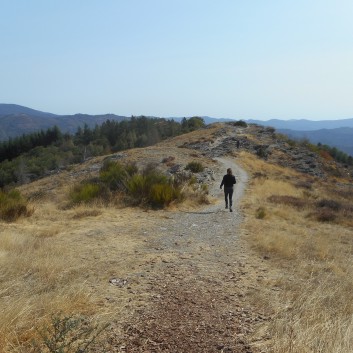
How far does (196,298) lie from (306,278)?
242 cm

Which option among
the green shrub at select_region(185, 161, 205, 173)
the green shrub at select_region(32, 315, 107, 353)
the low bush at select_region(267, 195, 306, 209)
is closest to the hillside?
the green shrub at select_region(32, 315, 107, 353)

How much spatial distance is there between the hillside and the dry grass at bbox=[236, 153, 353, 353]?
21 mm

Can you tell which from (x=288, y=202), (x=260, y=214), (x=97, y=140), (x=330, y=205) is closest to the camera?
(x=260, y=214)

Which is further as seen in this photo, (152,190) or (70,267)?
(152,190)

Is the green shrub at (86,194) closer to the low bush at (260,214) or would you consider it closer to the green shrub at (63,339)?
the low bush at (260,214)

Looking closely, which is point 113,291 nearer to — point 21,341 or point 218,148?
point 21,341

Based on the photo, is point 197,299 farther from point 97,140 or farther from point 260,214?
point 97,140

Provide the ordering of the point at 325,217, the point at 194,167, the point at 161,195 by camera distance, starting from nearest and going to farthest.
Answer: the point at 161,195, the point at 325,217, the point at 194,167

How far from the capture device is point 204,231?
10.0 m

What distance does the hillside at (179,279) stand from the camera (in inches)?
158

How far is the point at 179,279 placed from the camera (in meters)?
5.94

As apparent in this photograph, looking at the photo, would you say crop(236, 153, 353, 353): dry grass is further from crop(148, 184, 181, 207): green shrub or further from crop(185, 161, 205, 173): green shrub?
crop(185, 161, 205, 173): green shrub

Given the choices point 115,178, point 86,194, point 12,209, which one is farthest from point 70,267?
point 115,178

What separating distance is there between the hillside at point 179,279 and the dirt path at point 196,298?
14mm
